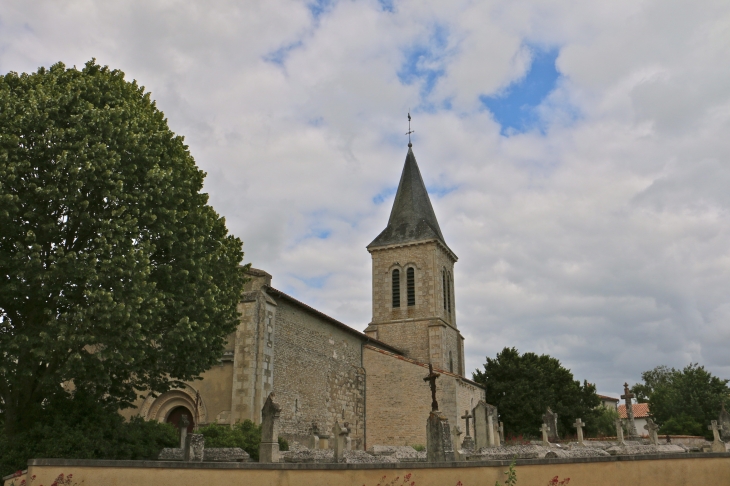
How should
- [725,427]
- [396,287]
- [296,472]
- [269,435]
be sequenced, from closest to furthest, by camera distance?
[296,472]
[269,435]
[725,427]
[396,287]

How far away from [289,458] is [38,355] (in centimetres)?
619

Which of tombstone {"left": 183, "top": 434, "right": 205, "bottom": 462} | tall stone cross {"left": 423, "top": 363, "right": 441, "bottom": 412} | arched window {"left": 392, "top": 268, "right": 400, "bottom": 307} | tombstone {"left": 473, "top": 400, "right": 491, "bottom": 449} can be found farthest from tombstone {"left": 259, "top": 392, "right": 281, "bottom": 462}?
arched window {"left": 392, "top": 268, "right": 400, "bottom": 307}

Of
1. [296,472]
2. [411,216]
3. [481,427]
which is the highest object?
[411,216]

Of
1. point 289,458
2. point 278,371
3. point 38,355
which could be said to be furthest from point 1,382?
point 278,371

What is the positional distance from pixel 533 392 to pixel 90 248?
33.0 m

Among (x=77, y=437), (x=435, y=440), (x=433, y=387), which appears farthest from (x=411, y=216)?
(x=77, y=437)

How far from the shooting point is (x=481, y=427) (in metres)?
20.9

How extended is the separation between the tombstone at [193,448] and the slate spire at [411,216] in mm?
26566

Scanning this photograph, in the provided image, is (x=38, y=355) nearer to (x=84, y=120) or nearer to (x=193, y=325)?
(x=193, y=325)

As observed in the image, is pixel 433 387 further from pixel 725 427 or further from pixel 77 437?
pixel 725 427

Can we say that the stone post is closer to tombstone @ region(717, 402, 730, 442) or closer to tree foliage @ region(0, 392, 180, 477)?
tree foliage @ region(0, 392, 180, 477)

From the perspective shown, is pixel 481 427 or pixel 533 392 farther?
pixel 533 392

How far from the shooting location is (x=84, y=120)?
11672mm

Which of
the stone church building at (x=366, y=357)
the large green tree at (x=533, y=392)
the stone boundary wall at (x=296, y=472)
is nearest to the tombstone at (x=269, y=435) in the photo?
the stone boundary wall at (x=296, y=472)
